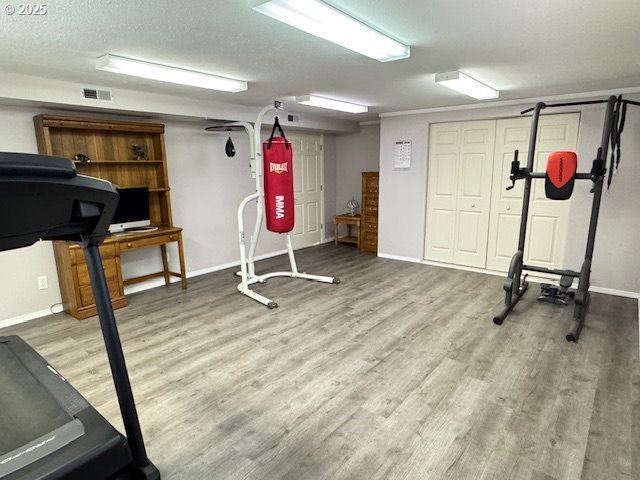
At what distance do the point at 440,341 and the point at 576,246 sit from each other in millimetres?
2486

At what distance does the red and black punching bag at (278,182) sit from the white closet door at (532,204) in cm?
280

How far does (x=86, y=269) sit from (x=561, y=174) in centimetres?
457

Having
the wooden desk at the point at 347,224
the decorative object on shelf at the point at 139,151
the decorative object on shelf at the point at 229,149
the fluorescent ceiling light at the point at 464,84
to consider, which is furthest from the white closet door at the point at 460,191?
the decorative object on shelf at the point at 139,151

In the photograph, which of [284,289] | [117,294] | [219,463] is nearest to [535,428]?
[219,463]

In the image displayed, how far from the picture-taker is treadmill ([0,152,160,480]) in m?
0.94

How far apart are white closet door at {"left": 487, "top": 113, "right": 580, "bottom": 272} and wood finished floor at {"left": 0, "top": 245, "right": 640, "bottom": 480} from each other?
0.82m

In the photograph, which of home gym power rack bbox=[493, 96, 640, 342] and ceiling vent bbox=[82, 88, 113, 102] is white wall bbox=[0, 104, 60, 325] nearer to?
ceiling vent bbox=[82, 88, 113, 102]

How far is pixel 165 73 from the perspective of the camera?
9.76 feet

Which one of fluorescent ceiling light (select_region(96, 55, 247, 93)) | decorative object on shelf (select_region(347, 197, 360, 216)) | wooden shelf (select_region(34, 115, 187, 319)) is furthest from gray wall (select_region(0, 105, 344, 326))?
decorative object on shelf (select_region(347, 197, 360, 216))

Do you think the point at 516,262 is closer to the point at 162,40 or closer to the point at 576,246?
the point at 576,246

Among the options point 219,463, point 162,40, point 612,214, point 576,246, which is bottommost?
point 219,463

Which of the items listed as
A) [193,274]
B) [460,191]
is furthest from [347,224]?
[193,274]

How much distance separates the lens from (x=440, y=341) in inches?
123

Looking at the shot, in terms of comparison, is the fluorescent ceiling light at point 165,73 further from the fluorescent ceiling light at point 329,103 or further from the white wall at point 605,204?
the white wall at point 605,204
